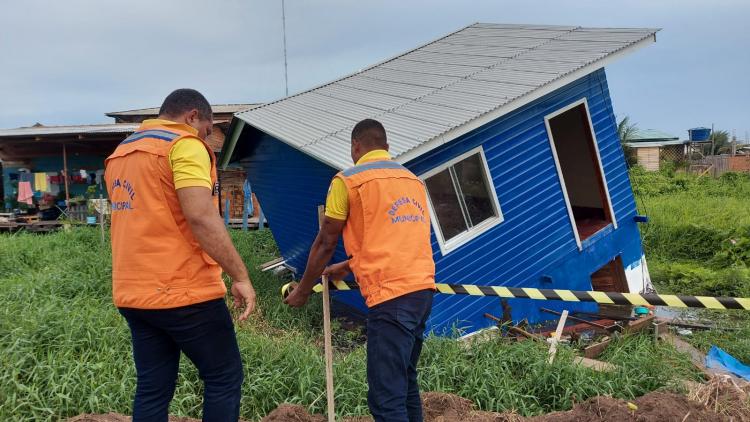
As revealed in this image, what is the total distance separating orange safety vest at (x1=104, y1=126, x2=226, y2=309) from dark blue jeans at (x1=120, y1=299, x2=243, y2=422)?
0.10 metres

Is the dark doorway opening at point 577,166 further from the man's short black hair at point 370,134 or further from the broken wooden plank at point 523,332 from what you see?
the man's short black hair at point 370,134

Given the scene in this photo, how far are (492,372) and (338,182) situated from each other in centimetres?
250

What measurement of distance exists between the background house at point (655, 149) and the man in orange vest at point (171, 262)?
27.8 metres

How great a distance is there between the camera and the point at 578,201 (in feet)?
35.7

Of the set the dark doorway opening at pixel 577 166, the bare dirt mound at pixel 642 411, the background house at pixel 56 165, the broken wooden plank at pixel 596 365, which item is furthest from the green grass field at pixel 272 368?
the background house at pixel 56 165

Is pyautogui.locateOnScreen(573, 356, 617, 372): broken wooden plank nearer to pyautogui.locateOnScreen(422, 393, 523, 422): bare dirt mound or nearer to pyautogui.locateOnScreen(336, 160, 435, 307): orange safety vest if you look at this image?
pyautogui.locateOnScreen(422, 393, 523, 422): bare dirt mound

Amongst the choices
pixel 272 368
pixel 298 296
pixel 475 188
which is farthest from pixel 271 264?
pixel 298 296

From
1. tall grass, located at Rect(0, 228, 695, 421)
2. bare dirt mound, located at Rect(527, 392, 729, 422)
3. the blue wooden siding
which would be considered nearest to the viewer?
bare dirt mound, located at Rect(527, 392, 729, 422)

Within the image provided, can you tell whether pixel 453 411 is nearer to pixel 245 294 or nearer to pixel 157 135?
pixel 245 294

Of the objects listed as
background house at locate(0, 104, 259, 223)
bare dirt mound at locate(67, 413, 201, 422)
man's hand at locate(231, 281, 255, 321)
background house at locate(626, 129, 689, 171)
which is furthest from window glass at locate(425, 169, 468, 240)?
background house at locate(626, 129, 689, 171)

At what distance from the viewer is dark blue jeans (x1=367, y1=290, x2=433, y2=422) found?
8.64 ft

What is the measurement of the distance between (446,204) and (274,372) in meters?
3.16

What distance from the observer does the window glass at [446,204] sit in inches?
257

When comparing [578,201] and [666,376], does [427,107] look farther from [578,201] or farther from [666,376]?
[578,201]
